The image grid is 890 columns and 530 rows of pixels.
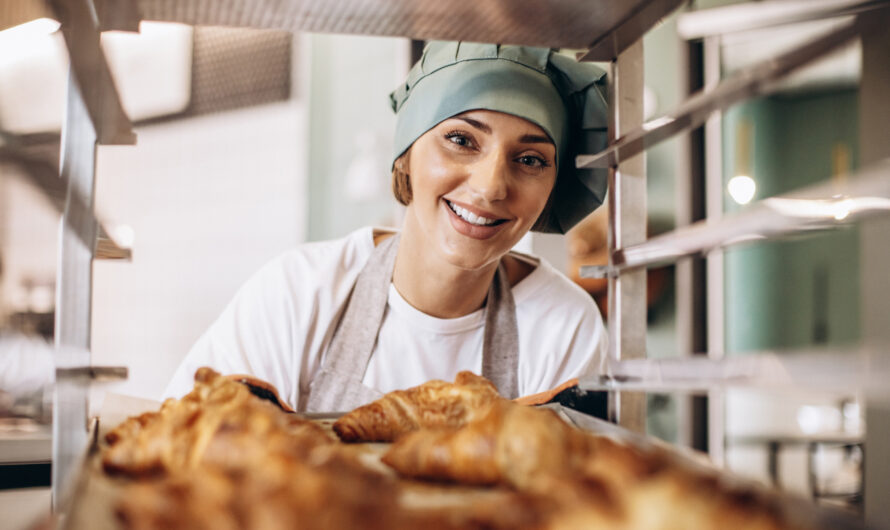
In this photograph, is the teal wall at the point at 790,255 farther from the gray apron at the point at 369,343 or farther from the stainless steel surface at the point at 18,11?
the stainless steel surface at the point at 18,11

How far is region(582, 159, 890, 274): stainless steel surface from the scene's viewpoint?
450 mm

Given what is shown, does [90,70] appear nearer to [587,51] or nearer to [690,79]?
[587,51]

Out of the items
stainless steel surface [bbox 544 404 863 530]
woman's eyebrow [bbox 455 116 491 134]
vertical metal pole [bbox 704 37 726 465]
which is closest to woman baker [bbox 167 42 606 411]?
woman's eyebrow [bbox 455 116 491 134]

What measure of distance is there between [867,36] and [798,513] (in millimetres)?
330

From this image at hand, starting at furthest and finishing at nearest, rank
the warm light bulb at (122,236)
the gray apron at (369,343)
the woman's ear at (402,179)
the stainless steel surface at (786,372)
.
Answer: the woman's ear at (402,179) → the gray apron at (369,343) → the warm light bulb at (122,236) → the stainless steel surface at (786,372)

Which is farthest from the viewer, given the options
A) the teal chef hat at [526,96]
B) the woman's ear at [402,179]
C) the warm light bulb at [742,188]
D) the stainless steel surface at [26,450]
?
the warm light bulb at [742,188]

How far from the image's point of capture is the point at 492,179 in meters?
1.39

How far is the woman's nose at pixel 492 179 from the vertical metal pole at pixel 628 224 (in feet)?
1.60

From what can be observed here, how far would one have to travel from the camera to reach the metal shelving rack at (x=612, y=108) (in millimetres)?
553

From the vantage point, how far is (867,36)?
454 millimetres

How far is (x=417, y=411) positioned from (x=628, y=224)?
1.24 ft

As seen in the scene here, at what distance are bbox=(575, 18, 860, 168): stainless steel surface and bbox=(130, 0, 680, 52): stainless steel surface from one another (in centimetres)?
14

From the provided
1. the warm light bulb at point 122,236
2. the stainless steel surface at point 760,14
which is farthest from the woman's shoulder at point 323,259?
the stainless steel surface at point 760,14

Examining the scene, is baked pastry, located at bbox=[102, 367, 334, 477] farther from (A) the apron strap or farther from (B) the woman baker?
(A) the apron strap
